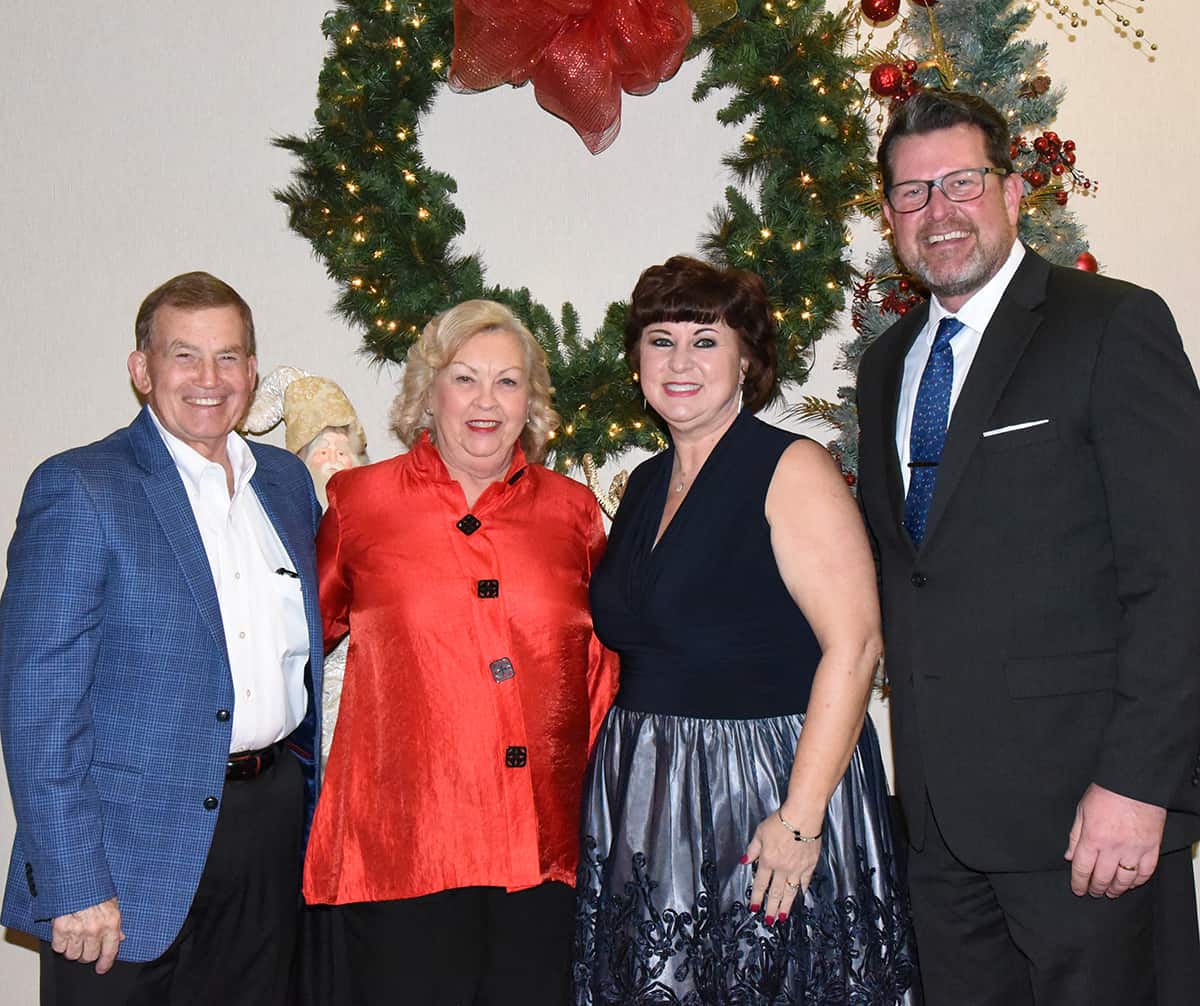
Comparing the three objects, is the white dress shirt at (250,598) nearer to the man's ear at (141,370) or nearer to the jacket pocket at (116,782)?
the man's ear at (141,370)

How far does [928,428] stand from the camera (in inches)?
73.1

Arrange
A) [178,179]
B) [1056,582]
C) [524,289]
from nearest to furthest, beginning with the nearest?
[1056,582] → [524,289] → [178,179]

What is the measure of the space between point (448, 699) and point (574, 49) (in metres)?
1.93

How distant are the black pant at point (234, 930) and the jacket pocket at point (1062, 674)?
4.28ft

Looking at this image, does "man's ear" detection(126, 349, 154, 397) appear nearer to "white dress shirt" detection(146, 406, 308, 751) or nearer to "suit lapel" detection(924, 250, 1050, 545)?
"white dress shirt" detection(146, 406, 308, 751)

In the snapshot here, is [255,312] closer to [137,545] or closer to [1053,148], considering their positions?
[137,545]

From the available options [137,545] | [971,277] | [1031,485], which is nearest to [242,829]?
[137,545]

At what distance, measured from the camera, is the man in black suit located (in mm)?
1596

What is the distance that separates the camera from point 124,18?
126 inches

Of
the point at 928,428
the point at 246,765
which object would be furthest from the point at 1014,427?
the point at 246,765

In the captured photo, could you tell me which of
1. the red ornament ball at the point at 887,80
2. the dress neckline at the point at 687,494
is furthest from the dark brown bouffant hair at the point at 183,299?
the red ornament ball at the point at 887,80

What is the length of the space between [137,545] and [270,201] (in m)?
1.70

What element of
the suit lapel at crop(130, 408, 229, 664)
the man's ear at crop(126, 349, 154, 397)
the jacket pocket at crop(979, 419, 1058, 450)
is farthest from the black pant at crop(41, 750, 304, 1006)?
the jacket pocket at crop(979, 419, 1058, 450)

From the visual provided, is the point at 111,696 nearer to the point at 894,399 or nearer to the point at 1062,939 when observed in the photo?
the point at 894,399
